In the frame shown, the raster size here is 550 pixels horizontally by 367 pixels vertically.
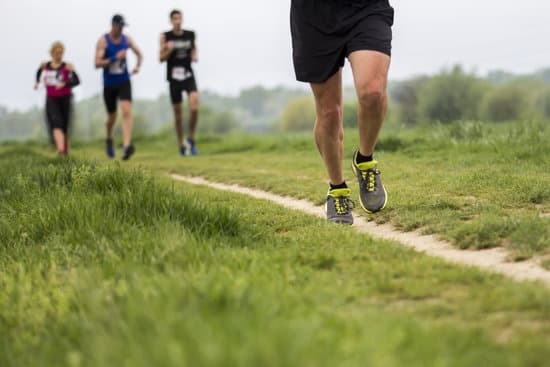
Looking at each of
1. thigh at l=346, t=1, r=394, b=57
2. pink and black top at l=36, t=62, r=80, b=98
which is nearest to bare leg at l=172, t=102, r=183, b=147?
pink and black top at l=36, t=62, r=80, b=98

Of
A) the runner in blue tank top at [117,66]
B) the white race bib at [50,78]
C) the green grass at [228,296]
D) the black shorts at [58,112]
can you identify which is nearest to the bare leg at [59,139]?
the black shorts at [58,112]

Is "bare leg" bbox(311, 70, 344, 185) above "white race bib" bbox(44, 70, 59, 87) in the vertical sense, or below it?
below

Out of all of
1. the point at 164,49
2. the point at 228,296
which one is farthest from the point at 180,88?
the point at 228,296

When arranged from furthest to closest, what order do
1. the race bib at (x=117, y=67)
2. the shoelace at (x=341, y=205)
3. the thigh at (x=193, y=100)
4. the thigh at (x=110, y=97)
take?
the thigh at (x=193, y=100), the thigh at (x=110, y=97), the race bib at (x=117, y=67), the shoelace at (x=341, y=205)

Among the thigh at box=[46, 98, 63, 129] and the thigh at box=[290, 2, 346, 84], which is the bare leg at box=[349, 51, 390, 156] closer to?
the thigh at box=[290, 2, 346, 84]

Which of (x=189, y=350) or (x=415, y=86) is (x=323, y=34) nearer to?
(x=189, y=350)

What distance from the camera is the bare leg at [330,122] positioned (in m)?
4.92

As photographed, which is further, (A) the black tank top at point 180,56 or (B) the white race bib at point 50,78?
(A) the black tank top at point 180,56

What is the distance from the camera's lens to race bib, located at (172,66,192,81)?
1438 centimetres

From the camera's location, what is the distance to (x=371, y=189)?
5.21m

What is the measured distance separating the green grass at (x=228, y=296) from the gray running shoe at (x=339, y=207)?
0.21m

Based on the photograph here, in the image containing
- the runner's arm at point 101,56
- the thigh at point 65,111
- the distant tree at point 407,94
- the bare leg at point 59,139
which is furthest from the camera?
the distant tree at point 407,94

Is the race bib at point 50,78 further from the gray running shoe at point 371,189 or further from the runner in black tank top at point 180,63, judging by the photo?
the gray running shoe at point 371,189

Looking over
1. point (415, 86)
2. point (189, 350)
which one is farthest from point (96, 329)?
point (415, 86)
